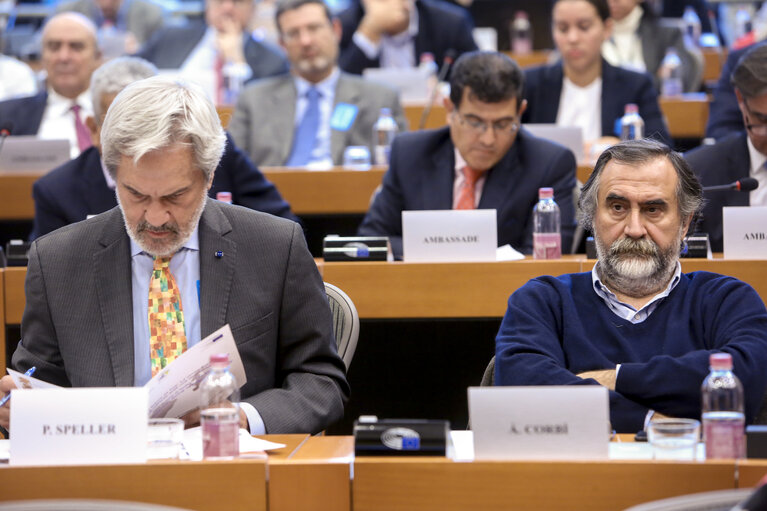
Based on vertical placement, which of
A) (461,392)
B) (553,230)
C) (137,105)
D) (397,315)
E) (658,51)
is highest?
(658,51)

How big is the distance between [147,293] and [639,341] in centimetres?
113

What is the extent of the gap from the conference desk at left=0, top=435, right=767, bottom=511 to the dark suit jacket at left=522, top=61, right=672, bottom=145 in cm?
369

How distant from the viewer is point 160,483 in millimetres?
1935

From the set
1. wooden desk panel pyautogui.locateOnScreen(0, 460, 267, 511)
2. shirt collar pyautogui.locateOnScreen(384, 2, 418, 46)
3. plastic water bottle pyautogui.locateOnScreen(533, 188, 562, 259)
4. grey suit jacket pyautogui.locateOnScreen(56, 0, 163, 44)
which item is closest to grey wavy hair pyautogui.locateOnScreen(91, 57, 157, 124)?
plastic water bottle pyautogui.locateOnScreen(533, 188, 562, 259)

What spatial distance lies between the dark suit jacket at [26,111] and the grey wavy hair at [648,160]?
4.06m

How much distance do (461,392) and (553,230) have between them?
74 centimetres

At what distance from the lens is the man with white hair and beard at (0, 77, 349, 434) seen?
249 centimetres

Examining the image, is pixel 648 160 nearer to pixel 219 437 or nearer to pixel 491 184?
pixel 219 437

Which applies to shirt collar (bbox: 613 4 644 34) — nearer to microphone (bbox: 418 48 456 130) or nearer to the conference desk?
microphone (bbox: 418 48 456 130)

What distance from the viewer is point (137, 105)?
2.46 metres

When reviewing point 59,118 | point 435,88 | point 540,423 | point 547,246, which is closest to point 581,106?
point 435,88

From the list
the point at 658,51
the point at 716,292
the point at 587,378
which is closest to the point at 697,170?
the point at 716,292

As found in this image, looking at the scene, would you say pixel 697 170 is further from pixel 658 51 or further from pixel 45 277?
pixel 658 51

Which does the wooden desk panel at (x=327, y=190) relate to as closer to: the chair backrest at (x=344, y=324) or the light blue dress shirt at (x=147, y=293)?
the chair backrest at (x=344, y=324)
